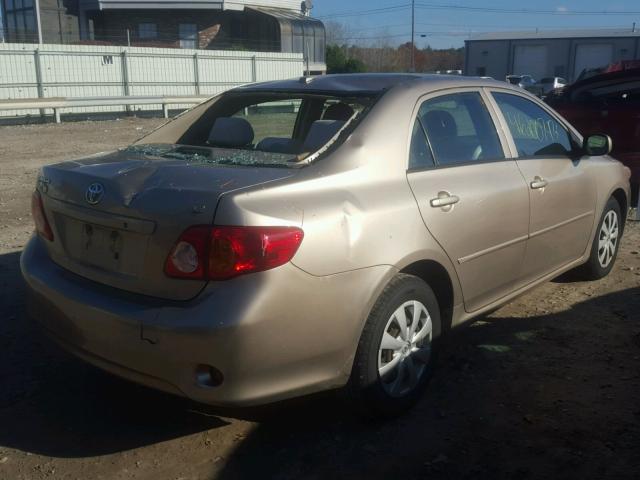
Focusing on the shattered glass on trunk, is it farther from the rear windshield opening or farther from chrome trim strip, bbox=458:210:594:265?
chrome trim strip, bbox=458:210:594:265

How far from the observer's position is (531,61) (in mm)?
62594

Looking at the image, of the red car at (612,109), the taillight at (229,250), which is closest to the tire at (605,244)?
the red car at (612,109)

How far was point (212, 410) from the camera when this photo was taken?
356 cm

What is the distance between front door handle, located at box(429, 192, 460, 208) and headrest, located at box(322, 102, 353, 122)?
0.66 m

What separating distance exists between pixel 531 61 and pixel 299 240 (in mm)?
64558

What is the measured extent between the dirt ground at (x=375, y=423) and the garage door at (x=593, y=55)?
6028cm

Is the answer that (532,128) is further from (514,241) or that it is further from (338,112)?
(338,112)

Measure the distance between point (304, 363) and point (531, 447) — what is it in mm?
1144

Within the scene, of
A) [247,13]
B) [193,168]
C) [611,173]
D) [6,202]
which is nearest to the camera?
[193,168]

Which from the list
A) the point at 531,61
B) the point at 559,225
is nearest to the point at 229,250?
the point at 559,225

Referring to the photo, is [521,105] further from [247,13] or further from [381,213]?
[247,13]

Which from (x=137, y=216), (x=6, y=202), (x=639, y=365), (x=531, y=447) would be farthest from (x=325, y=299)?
(x=6, y=202)

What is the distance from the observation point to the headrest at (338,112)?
3.92 metres

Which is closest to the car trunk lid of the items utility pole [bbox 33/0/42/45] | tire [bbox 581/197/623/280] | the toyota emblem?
the toyota emblem
